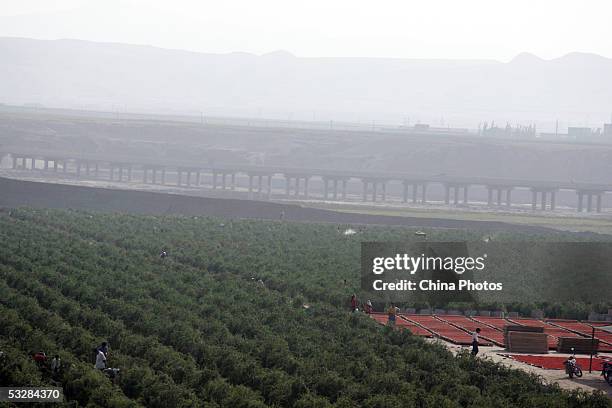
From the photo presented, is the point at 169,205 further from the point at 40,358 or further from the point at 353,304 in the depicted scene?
the point at 40,358

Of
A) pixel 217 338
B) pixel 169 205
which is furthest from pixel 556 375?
→ pixel 169 205

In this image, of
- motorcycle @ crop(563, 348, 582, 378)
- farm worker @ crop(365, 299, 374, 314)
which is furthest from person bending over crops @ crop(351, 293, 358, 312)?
motorcycle @ crop(563, 348, 582, 378)

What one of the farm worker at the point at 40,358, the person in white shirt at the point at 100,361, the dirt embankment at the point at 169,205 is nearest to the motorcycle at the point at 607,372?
the person in white shirt at the point at 100,361

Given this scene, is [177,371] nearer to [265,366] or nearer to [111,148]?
[265,366]

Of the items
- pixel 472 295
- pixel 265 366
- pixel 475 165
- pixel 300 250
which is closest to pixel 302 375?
pixel 265 366

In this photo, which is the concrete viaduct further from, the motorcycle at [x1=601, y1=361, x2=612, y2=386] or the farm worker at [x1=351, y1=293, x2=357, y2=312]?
the motorcycle at [x1=601, y1=361, x2=612, y2=386]

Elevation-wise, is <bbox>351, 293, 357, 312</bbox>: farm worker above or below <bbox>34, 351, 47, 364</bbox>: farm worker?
below
